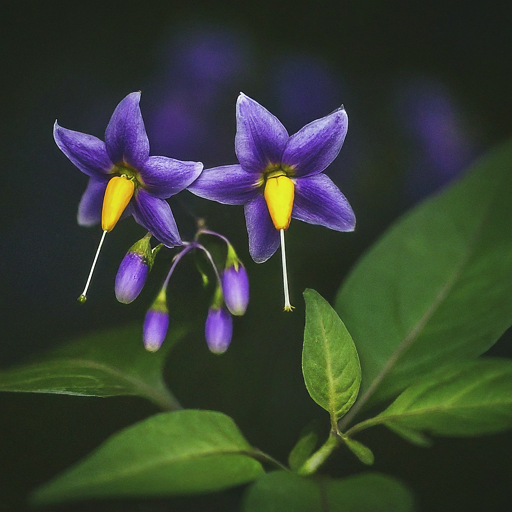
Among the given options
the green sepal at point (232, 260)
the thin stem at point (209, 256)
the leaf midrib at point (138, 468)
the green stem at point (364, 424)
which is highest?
the green sepal at point (232, 260)

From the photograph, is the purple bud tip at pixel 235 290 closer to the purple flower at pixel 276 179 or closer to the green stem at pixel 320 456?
the purple flower at pixel 276 179

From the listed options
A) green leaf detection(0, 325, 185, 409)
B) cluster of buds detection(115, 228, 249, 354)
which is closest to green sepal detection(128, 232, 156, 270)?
cluster of buds detection(115, 228, 249, 354)

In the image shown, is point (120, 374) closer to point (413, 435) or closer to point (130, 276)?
point (130, 276)

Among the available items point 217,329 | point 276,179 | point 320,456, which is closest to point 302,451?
point 320,456

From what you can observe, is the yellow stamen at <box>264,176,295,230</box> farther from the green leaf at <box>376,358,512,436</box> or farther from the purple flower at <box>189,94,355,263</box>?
the green leaf at <box>376,358,512,436</box>

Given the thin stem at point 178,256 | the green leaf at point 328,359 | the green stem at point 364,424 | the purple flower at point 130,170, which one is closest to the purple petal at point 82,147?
the purple flower at point 130,170

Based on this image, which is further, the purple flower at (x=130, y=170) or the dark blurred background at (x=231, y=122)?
the dark blurred background at (x=231, y=122)

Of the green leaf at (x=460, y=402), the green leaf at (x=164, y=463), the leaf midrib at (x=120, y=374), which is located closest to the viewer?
the green leaf at (x=164, y=463)
